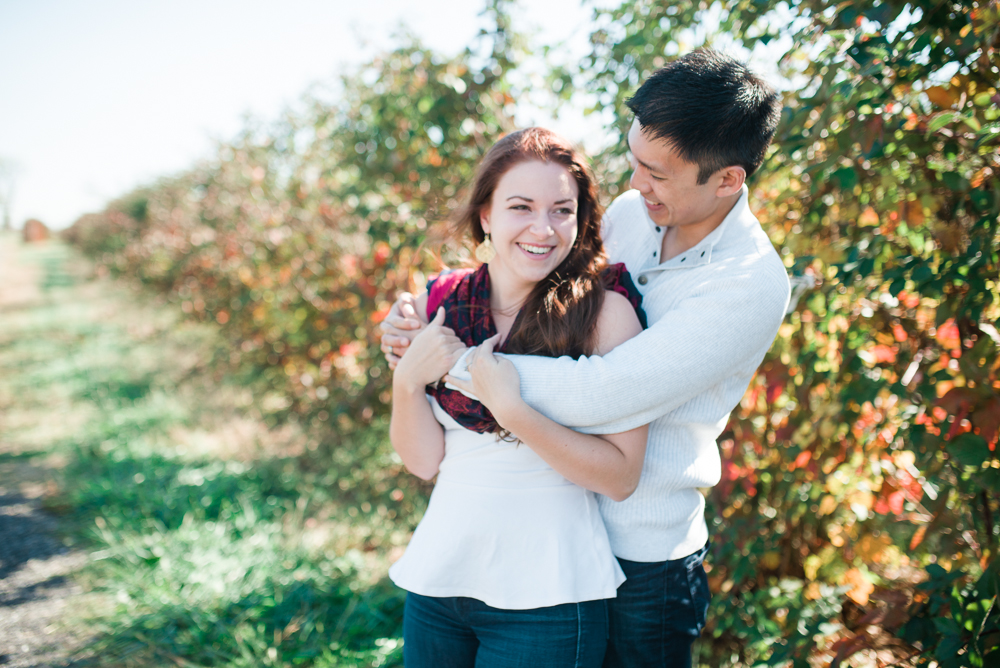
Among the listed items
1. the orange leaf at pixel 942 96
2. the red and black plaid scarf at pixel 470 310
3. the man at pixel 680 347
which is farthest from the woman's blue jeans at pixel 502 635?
the orange leaf at pixel 942 96

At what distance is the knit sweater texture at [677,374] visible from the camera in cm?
126

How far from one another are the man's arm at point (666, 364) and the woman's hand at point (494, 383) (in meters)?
0.03

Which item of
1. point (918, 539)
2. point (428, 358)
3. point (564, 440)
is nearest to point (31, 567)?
→ point (428, 358)

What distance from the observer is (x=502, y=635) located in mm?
1392

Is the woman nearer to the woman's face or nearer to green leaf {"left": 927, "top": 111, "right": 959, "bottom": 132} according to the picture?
the woman's face

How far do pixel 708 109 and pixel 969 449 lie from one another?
1151 millimetres

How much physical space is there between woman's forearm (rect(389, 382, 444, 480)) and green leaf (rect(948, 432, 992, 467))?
1.38 m

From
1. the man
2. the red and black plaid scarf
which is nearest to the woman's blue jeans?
the man

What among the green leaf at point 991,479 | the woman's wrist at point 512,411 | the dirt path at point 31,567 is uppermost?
the woman's wrist at point 512,411

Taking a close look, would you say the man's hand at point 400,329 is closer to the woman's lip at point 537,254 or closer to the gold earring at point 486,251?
the gold earring at point 486,251

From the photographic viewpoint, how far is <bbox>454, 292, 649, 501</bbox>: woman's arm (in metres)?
1.29

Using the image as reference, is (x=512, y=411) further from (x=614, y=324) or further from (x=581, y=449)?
(x=614, y=324)

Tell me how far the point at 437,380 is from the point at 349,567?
204 cm

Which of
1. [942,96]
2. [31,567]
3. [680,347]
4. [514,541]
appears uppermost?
[942,96]
